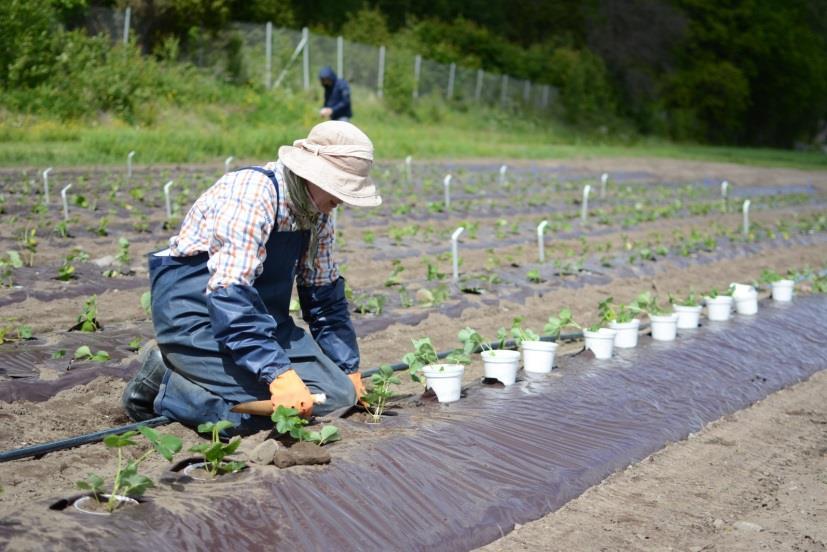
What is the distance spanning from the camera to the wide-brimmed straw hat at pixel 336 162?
372 centimetres

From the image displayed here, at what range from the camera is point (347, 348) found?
4387 mm

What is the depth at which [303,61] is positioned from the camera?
2452 centimetres

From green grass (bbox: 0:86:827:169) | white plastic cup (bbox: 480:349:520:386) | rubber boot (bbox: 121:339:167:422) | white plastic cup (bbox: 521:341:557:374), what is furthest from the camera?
green grass (bbox: 0:86:827:169)

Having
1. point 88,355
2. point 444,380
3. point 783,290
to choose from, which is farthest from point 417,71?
point 444,380

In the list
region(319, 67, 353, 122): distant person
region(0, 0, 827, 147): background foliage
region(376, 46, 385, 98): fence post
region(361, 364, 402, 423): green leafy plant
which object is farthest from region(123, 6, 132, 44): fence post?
region(361, 364, 402, 423): green leafy plant

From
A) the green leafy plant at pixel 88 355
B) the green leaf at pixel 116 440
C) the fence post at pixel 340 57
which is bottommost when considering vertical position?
the green leafy plant at pixel 88 355

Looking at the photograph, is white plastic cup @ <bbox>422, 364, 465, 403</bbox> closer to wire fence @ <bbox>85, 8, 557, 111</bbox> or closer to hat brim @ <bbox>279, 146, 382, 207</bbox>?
hat brim @ <bbox>279, 146, 382, 207</bbox>

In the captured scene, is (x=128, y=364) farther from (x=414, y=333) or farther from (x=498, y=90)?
(x=498, y=90)

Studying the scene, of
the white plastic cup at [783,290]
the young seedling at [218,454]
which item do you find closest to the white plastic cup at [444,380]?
the young seedling at [218,454]

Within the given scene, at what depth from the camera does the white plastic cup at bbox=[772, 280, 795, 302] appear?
24.7 ft

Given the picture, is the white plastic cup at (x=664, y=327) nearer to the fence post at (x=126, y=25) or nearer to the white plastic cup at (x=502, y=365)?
the white plastic cup at (x=502, y=365)

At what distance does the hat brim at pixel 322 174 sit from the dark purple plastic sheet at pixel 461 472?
89 centimetres

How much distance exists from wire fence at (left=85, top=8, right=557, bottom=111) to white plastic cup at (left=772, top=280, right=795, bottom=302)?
16.3 m

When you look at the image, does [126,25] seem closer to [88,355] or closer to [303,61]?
[303,61]
